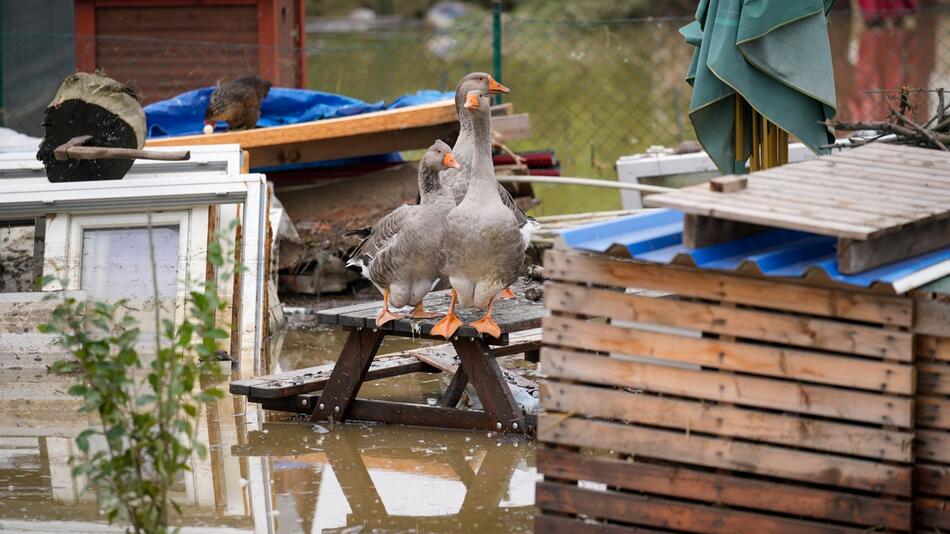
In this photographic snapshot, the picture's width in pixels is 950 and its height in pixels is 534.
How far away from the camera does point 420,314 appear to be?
6184mm

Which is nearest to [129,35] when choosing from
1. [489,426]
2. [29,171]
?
[29,171]

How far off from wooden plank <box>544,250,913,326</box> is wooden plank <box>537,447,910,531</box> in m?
0.57

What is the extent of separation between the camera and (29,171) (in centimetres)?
798

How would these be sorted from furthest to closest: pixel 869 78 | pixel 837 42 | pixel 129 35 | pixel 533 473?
pixel 837 42 → pixel 869 78 → pixel 129 35 → pixel 533 473

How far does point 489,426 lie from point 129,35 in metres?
7.04

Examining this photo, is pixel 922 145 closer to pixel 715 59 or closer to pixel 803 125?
pixel 803 125

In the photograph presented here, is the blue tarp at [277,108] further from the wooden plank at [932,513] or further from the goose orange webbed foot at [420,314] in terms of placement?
the wooden plank at [932,513]

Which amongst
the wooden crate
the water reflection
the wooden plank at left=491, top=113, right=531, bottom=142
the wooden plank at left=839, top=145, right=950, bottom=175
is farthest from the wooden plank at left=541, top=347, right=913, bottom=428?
the wooden plank at left=491, top=113, right=531, bottom=142

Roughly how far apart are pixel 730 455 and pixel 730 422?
0.11 m

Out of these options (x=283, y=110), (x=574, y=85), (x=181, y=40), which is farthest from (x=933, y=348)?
(x=574, y=85)

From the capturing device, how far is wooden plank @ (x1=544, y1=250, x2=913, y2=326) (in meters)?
3.85

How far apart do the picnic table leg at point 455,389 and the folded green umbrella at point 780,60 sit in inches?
76.8

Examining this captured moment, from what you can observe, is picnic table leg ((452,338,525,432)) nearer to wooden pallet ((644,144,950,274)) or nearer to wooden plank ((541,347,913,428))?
wooden plank ((541,347,913,428))

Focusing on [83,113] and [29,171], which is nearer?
[83,113]
